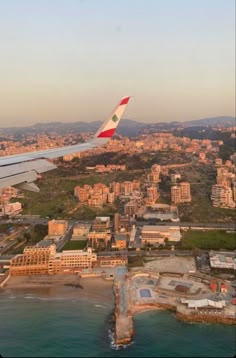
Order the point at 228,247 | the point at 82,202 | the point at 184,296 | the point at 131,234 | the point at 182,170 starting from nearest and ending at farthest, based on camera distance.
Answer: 1. the point at 184,296
2. the point at 228,247
3. the point at 131,234
4. the point at 82,202
5. the point at 182,170

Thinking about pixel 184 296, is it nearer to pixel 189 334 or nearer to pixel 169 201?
pixel 189 334

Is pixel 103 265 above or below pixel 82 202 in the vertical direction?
below

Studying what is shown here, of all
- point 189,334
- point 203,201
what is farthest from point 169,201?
point 189,334

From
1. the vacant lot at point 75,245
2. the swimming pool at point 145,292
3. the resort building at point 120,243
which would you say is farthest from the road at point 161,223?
the swimming pool at point 145,292

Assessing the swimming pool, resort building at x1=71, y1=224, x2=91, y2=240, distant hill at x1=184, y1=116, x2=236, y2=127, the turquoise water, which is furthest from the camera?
distant hill at x1=184, y1=116, x2=236, y2=127

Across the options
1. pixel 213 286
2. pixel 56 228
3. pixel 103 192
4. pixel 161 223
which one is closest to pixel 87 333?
pixel 213 286

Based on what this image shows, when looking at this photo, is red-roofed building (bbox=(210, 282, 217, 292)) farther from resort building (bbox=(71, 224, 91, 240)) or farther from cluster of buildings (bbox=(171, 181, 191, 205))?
cluster of buildings (bbox=(171, 181, 191, 205))

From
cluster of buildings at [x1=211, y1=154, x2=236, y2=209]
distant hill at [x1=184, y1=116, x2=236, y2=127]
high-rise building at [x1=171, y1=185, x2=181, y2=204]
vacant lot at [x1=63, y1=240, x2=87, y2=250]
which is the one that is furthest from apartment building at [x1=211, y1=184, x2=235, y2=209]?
distant hill at [x1=184, y1=116, x2=236, y2=127]
